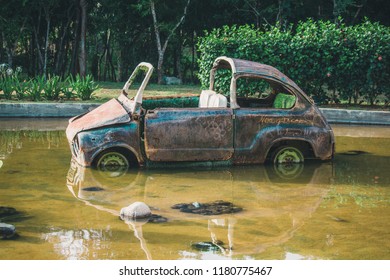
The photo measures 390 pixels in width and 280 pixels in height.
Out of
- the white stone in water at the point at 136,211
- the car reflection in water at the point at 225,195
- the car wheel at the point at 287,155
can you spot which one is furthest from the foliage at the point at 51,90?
the white stone in water at the point at 136,211

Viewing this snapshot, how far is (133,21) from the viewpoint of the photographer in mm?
26516

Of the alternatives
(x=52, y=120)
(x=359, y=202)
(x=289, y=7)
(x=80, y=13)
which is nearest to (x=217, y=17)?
(x=289, y=7)

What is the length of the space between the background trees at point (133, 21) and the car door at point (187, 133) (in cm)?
1365

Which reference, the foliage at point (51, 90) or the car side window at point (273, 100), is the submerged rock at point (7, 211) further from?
the foliage at point (51, 90)

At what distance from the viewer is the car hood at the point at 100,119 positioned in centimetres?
981

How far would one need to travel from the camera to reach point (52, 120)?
15.6m

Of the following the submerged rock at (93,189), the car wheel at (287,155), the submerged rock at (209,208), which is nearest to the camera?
the submerged rock at (209,208)

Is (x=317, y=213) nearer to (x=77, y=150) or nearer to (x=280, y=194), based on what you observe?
(x=280, y=194)

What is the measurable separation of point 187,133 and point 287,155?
163cm

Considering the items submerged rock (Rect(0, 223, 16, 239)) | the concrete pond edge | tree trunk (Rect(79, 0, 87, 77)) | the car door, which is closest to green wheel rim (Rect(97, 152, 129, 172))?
the car door

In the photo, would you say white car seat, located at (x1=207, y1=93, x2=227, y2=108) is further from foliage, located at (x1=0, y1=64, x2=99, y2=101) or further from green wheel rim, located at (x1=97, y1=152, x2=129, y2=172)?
foliage, located at (x1=0, y1=64, x2=99, y2=101)

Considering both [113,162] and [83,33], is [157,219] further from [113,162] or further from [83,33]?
[83,33]

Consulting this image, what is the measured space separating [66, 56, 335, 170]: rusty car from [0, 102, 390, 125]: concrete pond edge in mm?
5393

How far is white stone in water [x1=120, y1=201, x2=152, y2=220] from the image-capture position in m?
7.47
